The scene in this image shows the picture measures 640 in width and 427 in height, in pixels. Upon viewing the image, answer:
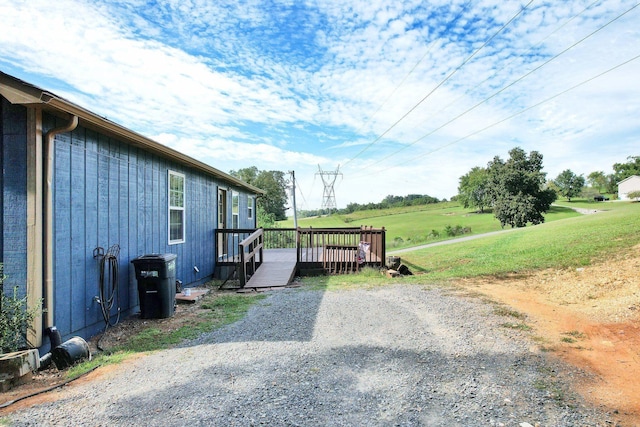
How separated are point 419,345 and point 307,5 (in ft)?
36.4

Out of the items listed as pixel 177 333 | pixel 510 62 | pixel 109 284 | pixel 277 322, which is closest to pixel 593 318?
pixel 277 322

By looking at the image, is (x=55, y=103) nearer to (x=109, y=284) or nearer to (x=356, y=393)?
(x=109, y=284)

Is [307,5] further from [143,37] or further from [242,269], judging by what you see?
[242,269]

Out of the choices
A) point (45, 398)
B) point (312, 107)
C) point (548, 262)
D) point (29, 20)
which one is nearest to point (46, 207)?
point (45, 398)

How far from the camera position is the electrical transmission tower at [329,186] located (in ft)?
119

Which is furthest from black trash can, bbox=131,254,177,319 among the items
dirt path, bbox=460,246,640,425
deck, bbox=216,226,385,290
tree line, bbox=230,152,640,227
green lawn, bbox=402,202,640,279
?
tree line, bbox=230,152,640,227

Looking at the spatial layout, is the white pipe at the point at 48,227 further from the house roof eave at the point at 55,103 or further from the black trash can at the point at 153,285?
the black trash can at the point at 153,285

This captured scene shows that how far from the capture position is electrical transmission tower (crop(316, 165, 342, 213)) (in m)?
36.2

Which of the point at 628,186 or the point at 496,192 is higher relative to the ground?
the point at 628,186

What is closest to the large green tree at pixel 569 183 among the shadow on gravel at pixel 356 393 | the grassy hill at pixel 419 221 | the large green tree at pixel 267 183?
the grassy hill at pixel 419 221

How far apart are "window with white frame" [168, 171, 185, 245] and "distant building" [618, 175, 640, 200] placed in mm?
74616

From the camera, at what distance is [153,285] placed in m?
5.50

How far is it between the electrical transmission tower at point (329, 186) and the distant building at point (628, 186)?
53658 mm

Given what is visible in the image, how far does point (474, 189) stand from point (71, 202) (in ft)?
229
